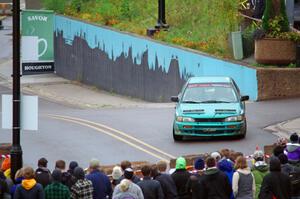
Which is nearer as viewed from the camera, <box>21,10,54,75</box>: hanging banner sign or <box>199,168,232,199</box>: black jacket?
<box>199,168,232,199</box>: black jacket

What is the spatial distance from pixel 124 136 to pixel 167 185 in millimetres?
11212

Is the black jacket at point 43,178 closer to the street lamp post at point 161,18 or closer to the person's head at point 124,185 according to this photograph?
the person's head at point 124,185

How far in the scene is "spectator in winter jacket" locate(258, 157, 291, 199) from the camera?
517 inches

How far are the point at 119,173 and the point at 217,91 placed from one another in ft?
35.2

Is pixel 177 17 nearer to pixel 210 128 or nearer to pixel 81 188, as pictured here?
pixel 210 128

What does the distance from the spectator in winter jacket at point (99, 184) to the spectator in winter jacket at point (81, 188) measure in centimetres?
23

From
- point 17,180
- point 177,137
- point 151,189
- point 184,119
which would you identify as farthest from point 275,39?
point 17,180

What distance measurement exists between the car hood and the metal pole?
8780 mm

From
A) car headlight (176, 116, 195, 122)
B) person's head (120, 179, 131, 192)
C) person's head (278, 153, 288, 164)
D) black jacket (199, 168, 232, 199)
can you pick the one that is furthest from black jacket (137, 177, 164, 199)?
car headlight (176, 116, 195, 122)

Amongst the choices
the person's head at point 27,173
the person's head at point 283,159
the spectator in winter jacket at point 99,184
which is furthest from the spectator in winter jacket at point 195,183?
the person's head at point 27,173

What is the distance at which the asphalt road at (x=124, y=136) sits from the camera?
21.7 metres

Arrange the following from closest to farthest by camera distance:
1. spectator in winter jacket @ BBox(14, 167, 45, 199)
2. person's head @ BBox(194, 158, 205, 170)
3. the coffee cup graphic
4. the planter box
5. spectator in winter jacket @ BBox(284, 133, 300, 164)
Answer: spectator in winter jacket @ BBox(14, 167, 45, 199)
person's head @ BBox(194, 158, 205, 170)
spectator in winter jacket @ BBox(284, 133, 300, 164)
the coffee cup graphic
the planter box

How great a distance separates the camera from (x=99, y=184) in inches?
532

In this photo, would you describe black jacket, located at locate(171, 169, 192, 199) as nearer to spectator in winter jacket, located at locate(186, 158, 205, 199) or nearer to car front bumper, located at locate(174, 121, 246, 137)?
spectator in winter jacket, located at locate(186, 158, 205, 199)
